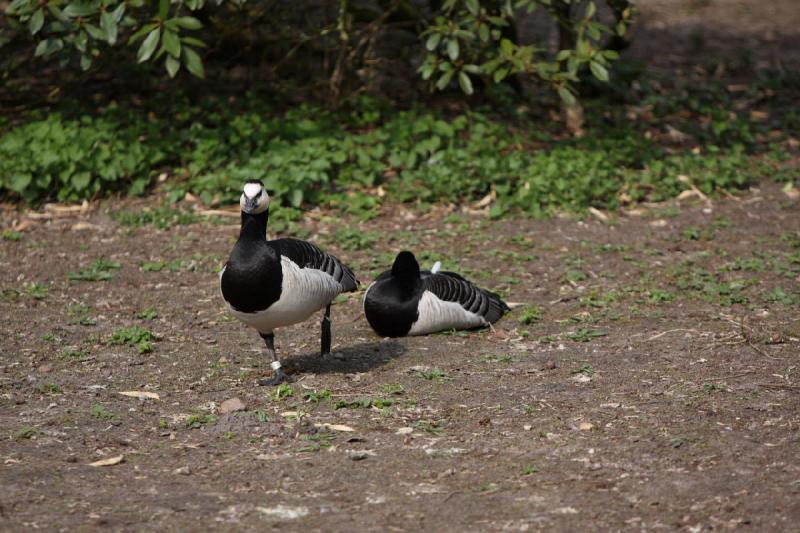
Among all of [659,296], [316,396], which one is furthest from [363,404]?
[659,296]

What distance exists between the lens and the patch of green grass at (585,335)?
6785 mm

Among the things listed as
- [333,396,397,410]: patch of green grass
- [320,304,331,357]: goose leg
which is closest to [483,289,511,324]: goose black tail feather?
[320,304,331,357]: goose leg

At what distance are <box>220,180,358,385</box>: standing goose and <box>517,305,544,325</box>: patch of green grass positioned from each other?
1.69 metres

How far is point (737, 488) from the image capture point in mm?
4520

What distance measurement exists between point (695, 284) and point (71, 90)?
7.12 metres

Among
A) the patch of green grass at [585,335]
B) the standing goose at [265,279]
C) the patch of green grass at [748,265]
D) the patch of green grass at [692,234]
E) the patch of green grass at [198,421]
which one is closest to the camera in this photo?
the patch of green grass at [198,421]

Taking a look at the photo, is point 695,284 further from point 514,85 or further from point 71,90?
point 71,90

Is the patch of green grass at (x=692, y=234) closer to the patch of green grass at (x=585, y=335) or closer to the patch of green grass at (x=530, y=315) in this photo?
the patch of green grass at (x=530, y=315)

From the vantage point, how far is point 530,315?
7.26m

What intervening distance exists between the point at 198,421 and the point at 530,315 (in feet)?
8.69

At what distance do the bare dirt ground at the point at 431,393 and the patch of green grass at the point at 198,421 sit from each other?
0.11ft

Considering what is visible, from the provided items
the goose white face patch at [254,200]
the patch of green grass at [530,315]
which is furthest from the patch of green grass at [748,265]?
the goose white face patch at [254,200]

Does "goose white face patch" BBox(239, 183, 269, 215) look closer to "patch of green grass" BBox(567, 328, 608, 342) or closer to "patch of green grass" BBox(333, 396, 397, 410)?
"patch of green grass" BBox(333, 396, 397, 410)

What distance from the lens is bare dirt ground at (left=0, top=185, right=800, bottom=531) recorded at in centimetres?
448
